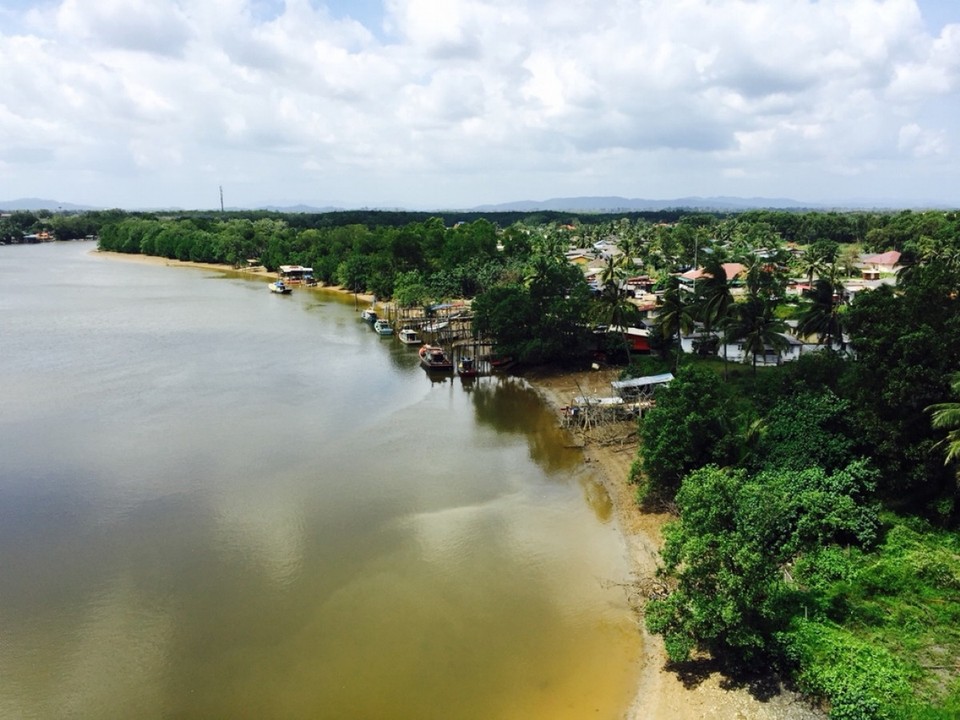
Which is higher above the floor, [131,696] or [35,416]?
[35,416]

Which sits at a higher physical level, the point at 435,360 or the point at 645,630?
the point at 435,360

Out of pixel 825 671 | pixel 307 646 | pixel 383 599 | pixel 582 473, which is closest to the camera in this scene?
pixel 825 671

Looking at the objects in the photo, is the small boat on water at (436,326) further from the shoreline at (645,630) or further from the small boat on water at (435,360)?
the shoreline at (645,630)

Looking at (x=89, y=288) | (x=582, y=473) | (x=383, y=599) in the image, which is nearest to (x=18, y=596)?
(x=383, y=599)

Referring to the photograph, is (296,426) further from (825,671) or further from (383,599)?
(825,671)

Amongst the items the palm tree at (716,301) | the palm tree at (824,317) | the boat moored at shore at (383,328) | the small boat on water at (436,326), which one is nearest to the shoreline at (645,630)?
the palm tree at (716,301)

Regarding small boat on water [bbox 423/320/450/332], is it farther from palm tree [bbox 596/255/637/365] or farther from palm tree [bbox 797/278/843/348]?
palm tree [bbox 797/278/843/348]

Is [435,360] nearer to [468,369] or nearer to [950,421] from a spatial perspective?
[468,369]

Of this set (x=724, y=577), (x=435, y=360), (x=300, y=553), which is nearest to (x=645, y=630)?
(x=724, y=577)
